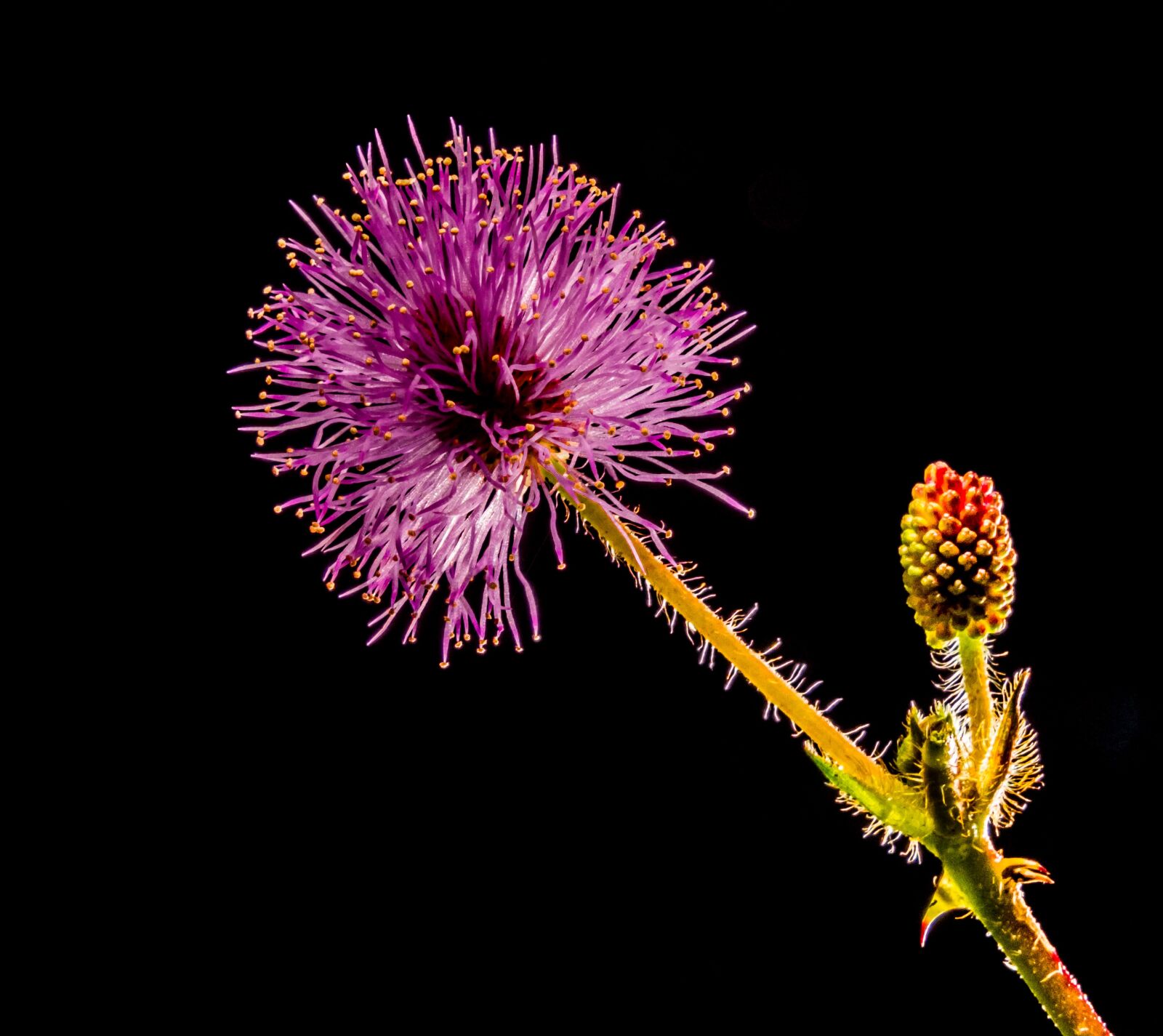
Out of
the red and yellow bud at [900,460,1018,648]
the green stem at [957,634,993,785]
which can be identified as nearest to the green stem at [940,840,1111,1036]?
the green stem at [957,634,993,785]

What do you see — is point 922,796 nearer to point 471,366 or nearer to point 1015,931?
point 1015,931

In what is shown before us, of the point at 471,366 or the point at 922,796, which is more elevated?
the point at 471,366

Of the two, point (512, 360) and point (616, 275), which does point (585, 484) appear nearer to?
point (512, 360)

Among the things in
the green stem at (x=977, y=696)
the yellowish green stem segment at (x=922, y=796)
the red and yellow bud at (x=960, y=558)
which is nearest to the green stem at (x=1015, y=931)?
the yellowish green stem segment at (x=922, y=796)

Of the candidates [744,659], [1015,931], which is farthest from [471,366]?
[1015,931]

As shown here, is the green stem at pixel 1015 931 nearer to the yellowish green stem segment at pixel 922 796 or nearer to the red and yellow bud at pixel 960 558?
the yellowish green stem segment at pixel 922 796

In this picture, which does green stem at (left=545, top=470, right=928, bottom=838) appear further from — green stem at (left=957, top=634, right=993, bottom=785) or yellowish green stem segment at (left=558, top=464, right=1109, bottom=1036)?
green stem at (left=957, top=634, right=993, bottom=785)
